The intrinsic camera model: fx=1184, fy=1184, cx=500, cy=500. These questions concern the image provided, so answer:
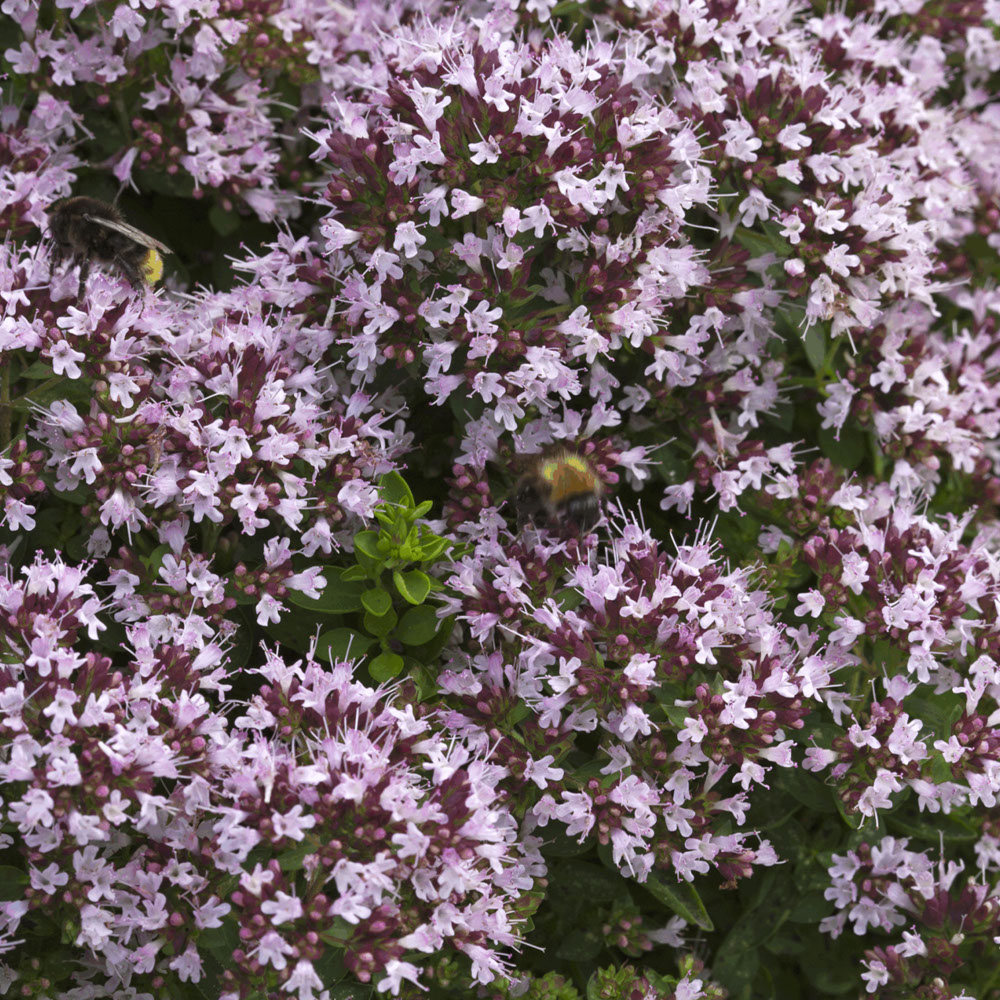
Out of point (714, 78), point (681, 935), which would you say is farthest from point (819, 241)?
point (681, 935)

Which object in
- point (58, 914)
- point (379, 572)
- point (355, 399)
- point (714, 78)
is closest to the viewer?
point (58, 914)

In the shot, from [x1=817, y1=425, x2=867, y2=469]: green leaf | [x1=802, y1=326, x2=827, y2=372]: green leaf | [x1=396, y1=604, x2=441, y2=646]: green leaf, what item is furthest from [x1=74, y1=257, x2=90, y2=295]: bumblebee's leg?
[x1=817, y1=425, x2=867, y2=469]: green leaf

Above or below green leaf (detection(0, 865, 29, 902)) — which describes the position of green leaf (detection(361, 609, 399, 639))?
above

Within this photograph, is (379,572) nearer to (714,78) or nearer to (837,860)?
(837,860)

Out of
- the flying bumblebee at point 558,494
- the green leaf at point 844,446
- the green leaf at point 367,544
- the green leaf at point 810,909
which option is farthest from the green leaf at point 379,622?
the green leaf at point 844,446

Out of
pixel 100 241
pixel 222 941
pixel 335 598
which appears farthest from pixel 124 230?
pixel 222 941

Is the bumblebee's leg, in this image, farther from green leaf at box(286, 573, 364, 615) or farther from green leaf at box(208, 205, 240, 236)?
green leaf at box(286, 573, 364, 615)

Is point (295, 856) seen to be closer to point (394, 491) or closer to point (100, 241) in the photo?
point (394, 491)
